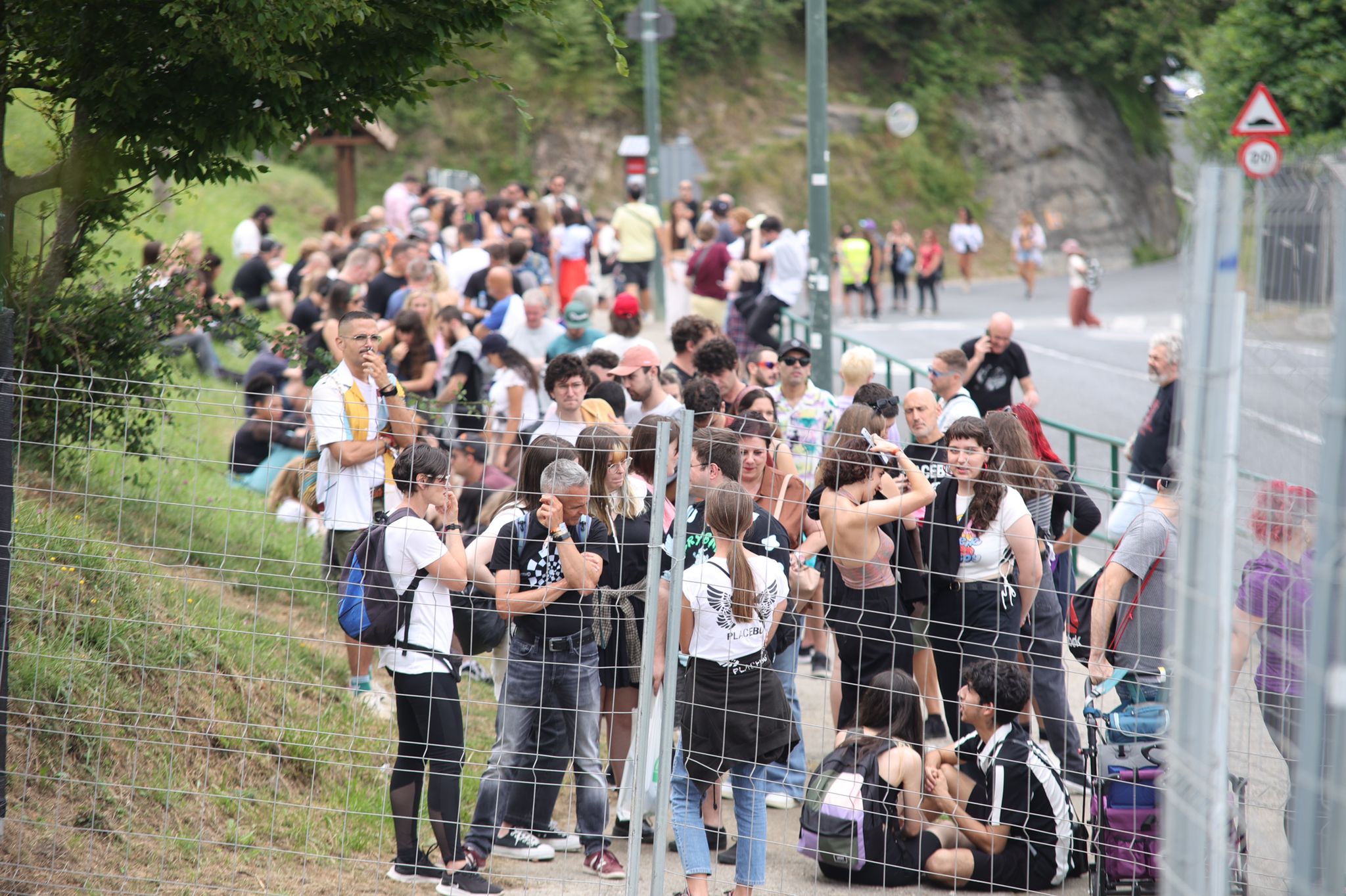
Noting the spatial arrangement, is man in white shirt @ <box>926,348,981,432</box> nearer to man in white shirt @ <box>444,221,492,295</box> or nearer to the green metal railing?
the green metal railing

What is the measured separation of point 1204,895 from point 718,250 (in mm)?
12182

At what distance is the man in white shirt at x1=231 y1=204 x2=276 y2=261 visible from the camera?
18.1 meters

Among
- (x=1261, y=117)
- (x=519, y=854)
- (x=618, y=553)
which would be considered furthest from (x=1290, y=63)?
(x=519, y=854)

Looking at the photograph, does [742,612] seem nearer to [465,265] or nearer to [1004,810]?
[1004,810]

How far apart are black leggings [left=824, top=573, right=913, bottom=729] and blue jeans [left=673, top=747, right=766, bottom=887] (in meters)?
0.91

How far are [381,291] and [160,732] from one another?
7.08 m

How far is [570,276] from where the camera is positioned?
59.9ft

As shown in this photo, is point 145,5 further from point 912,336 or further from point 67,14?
point 912,336

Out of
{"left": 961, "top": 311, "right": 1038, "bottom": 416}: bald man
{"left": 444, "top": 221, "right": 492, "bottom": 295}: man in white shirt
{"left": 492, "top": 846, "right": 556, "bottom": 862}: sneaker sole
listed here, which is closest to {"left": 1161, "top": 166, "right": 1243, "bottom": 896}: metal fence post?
{"left": 492, "top": 846, "right": 556, "bottom": 862}: sneaker sole

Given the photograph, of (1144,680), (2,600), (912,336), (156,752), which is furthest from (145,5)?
(912,336)

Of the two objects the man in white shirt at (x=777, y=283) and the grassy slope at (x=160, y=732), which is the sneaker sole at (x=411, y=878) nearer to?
the grassy slope at (x=160, y=732)

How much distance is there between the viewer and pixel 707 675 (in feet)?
16.1

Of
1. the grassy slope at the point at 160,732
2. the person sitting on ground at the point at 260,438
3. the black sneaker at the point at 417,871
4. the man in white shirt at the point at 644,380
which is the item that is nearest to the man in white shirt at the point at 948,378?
the man in white shirt at the point at 644,380

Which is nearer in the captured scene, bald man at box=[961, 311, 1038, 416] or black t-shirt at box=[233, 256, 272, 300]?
bald man at box=[961, 311, 1038, 416]
